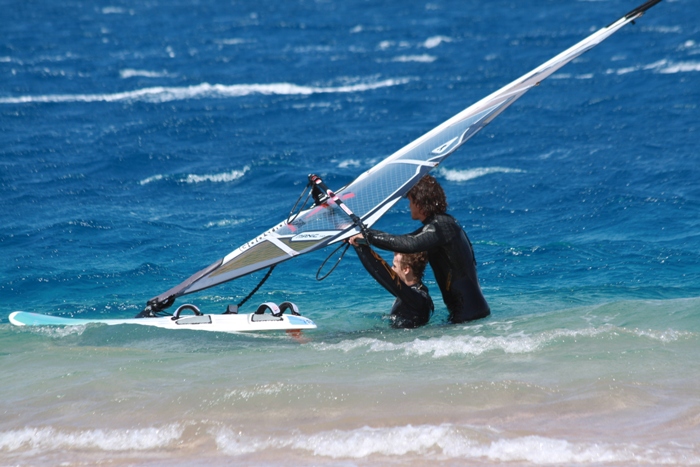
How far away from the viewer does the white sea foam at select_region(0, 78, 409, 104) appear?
20500 millimetres

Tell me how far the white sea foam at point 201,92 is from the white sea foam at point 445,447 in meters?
16.0

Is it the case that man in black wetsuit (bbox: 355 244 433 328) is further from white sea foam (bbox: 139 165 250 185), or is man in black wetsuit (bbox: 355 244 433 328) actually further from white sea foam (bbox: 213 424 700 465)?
white sea foam (bbox: 139 165 250 185)

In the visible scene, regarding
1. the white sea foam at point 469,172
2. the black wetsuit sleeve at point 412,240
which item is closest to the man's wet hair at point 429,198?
the black wetsuit sleeve at point 412,240

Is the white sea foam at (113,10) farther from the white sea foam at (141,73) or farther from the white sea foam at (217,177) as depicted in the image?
the white sea foam at (217,177)

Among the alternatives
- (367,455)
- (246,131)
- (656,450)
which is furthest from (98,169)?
(656,450)

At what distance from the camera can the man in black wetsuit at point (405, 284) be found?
6.82 metres

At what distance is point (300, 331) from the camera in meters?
7.43

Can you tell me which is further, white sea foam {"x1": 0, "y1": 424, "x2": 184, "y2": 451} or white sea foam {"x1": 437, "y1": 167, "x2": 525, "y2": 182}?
white sea foam {"x1": 437, "y1": 167, "x2": 525, "y2": 182}

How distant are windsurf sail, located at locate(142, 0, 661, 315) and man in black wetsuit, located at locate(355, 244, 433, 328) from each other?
0.42 m

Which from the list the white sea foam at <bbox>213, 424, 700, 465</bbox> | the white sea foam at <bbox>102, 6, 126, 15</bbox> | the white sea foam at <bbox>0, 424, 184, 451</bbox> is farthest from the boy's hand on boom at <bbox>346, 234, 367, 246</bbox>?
the white sea foam at <bbox>102, 6, 126, 15</bbox>

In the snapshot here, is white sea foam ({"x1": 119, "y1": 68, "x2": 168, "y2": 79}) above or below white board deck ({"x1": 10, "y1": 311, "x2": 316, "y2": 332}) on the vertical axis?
above

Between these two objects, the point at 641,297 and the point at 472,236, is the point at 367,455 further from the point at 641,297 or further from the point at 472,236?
the point at 472,236

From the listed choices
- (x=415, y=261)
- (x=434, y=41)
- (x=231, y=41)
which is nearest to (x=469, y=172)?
(x=415, y=261)

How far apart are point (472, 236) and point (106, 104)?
465 inches
